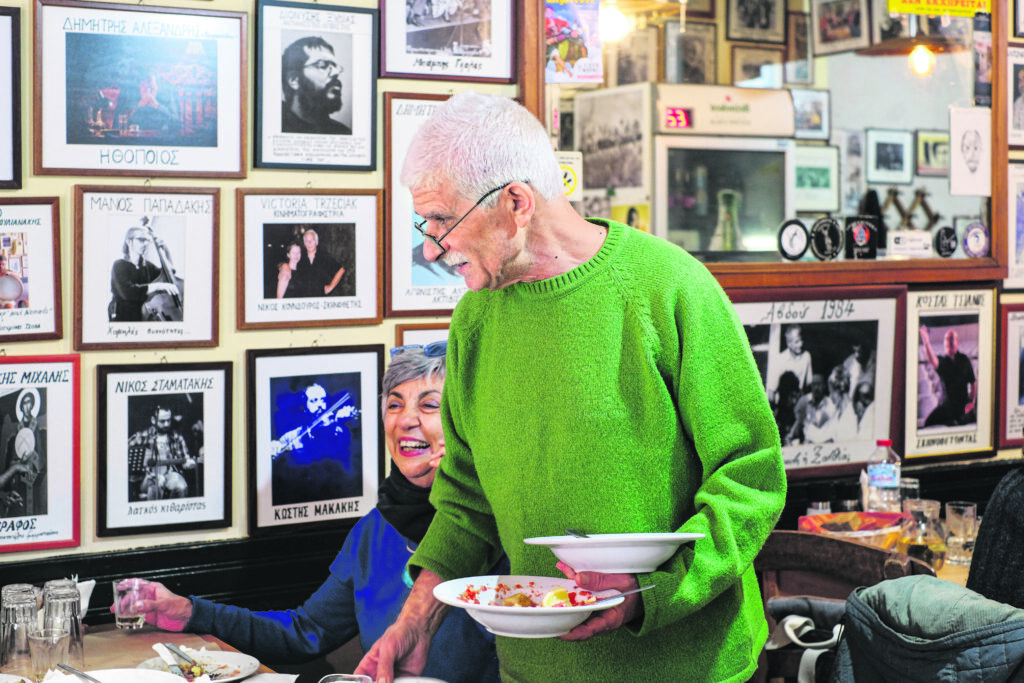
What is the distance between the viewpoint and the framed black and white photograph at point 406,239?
328 centimetres

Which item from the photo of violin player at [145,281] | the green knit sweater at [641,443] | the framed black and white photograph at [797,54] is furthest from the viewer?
the framed black and white photograph at [797,54]

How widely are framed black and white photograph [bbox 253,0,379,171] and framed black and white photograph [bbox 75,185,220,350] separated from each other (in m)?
0.25

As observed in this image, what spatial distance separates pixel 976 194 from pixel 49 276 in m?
3.41

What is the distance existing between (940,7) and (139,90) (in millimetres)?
2911

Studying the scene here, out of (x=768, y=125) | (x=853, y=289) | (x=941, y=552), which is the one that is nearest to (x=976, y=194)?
(x=853, y=289)

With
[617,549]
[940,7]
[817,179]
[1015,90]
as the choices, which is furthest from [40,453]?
[817,179]

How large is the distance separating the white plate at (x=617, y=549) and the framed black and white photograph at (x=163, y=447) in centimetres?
163

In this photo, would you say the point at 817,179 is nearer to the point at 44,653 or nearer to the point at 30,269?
the point at 30,269

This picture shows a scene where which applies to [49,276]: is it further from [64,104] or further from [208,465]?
[208,465]

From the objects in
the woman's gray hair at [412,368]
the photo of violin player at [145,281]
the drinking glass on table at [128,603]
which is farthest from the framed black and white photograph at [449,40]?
the drinking glass on table at [128,603]

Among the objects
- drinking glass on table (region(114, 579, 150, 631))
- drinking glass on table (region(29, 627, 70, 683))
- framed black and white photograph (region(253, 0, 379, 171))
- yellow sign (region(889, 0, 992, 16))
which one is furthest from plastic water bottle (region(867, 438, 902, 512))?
drinking glass on table (region(29, 627, 70, 683))

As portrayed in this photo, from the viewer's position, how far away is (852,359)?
419 cm

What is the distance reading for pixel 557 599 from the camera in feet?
5.97

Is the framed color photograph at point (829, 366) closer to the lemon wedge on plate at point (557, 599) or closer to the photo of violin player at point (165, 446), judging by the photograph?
the photo of violin player at point (165, 446)
